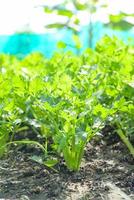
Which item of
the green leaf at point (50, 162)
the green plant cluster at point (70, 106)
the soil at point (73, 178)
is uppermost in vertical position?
the green plant cluster at point (70, 106)

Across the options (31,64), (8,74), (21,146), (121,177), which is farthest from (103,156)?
(31,64)

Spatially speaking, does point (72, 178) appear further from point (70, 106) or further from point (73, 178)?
point (70, 106)

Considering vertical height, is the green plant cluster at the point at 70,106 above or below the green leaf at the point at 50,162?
above

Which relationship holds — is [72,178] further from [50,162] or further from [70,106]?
[70,106]

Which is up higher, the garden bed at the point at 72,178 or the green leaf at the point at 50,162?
the green leaf at the point at 50,162

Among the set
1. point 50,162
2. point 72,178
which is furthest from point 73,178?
point 50,162

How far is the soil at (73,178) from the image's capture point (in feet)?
7.23

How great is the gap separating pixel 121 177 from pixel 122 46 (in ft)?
4.07

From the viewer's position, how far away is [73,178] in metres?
2.36

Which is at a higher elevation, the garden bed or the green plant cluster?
the green plant cluster

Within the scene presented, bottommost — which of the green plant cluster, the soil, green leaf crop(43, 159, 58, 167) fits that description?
the soil

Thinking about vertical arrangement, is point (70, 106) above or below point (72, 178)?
above

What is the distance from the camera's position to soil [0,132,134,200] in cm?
220

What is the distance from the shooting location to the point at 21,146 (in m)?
2.92
